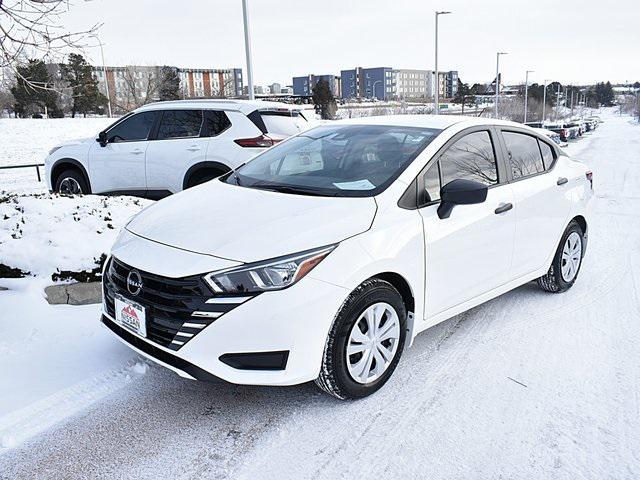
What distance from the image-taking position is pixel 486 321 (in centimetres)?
452

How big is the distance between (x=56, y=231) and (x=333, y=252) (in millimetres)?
3179

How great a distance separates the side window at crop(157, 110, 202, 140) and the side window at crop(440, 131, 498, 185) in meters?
4.76

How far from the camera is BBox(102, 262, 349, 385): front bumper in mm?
2787

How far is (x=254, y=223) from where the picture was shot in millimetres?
3154

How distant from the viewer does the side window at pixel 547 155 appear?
496 cm

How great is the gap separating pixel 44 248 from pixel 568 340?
4.24 metres

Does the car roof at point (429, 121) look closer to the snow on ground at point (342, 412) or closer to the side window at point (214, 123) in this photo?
the snow on ground at point (342, 412)

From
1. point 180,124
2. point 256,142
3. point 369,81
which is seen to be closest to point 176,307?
point 256,142

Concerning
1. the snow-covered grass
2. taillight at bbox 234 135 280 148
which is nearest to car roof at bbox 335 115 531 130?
the snow-covered grass

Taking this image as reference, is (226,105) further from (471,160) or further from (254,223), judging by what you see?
(254,223)

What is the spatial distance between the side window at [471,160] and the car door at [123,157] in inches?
215

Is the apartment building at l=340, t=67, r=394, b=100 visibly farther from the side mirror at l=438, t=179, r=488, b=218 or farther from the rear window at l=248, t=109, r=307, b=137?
the side mirror at l=438, t=179, r=488, b=218

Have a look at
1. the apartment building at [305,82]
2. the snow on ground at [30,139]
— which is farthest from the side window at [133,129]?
the apartment building at [305,82]

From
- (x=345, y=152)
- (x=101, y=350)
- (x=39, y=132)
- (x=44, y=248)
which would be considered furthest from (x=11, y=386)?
(x=39, y=132)
